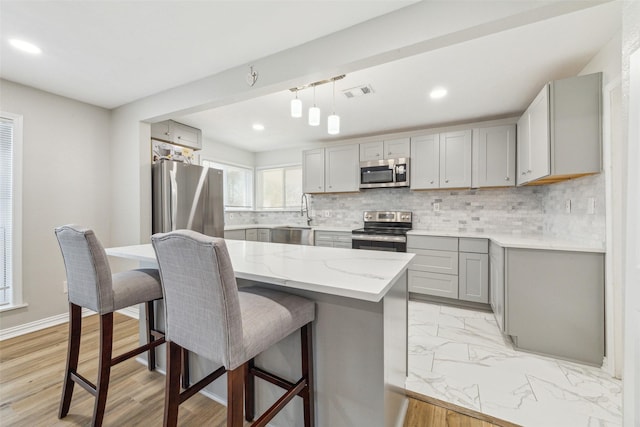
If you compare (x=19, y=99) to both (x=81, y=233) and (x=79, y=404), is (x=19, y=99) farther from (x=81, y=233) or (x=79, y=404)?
(x=79, y=404)

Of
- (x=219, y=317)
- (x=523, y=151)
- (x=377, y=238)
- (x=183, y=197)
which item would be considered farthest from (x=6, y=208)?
(x=523, y=151)

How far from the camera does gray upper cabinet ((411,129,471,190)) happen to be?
3426 millimetres

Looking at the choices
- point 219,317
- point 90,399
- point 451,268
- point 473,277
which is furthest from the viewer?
point 451,268

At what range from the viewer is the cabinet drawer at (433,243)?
325 cm

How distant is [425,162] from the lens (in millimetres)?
3650

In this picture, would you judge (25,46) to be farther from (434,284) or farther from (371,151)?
(434,284)

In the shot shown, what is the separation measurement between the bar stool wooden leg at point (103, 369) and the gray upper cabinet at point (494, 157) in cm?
379

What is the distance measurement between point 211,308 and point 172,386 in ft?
1.56

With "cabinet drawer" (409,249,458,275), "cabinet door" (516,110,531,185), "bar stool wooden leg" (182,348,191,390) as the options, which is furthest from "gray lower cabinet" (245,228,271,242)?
"cabinet door" (516,110,531,185)

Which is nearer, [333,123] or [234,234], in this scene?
[333,123]

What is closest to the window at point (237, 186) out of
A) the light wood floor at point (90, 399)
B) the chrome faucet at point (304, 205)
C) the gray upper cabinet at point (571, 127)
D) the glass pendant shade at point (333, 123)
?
the chrome faucet at point (304, 205)

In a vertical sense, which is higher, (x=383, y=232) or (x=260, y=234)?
(x=383, y=232)

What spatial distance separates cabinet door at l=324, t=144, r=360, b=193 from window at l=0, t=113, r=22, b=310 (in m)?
3.50

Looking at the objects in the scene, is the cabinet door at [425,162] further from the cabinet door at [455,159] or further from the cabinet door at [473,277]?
the cabinet door at [473,277]
